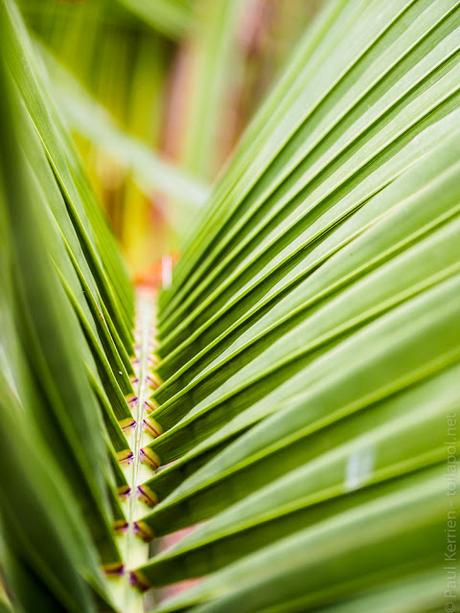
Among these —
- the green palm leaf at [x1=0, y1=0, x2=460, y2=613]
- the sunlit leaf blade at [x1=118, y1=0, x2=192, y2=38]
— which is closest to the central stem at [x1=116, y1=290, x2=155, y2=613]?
the green palm leaf at [x1=0, y1=0, x2=460, y2=613]

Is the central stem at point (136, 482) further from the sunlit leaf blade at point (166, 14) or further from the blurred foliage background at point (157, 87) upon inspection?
the sunlit leaf blade at point (166, 14)

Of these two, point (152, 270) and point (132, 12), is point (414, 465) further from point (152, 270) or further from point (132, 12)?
point (132, 12)

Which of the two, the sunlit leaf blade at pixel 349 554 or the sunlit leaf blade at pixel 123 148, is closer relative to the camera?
the sunlit leaf blade at pixel 349 554

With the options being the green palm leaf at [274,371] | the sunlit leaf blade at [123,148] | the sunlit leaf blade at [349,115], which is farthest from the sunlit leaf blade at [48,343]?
the sunlit leaf blade at [123,148]

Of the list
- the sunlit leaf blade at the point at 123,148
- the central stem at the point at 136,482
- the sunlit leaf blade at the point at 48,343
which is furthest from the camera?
the sunlit leaf blade at the point at 123,148

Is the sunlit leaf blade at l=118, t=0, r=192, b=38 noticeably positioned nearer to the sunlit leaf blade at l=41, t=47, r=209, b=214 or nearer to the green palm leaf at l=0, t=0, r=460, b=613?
the sunlit leaf blade at l=41, t=47, r=209, b=214

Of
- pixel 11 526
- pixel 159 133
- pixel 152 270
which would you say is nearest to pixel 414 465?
pixel 11 526

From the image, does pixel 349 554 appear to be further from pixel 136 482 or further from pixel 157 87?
pixel 157 87

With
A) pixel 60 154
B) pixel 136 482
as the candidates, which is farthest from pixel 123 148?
pixel 136 482
